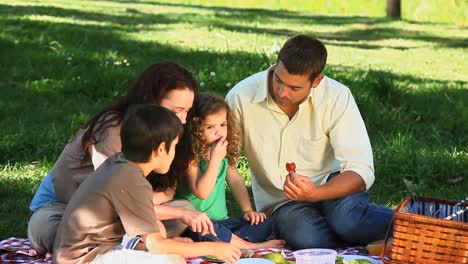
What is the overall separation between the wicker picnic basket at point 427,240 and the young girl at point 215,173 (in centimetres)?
84

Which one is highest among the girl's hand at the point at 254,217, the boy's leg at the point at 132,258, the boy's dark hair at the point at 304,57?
the boy's dark hair at the point at 304,57

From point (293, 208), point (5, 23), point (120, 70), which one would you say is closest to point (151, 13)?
point (5, 23)

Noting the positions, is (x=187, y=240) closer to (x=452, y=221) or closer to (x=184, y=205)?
(x=184, y=205)

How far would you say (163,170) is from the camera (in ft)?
13.8

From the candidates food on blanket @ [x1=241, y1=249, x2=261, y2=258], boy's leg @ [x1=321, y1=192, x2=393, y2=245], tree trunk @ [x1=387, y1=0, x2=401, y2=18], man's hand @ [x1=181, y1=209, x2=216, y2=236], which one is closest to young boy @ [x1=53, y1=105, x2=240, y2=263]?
man's hand @ [x1=181, y1=209, x2=216, y2=236]

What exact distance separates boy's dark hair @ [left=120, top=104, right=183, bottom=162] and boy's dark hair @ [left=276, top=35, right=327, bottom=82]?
2.74ft

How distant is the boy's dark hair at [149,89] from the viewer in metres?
4.58

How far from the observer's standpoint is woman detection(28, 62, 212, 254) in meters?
4.57

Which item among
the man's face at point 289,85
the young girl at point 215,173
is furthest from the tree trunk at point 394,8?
the man's face at point 289,85

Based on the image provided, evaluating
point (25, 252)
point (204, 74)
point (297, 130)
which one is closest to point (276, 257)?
point (297, 130)

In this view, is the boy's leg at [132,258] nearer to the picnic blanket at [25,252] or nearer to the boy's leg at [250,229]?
the picnic blanket at [25,252]

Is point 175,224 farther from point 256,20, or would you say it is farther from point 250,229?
point 256,20

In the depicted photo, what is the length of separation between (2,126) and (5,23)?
354cm

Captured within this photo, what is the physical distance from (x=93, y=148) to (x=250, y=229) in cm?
103
